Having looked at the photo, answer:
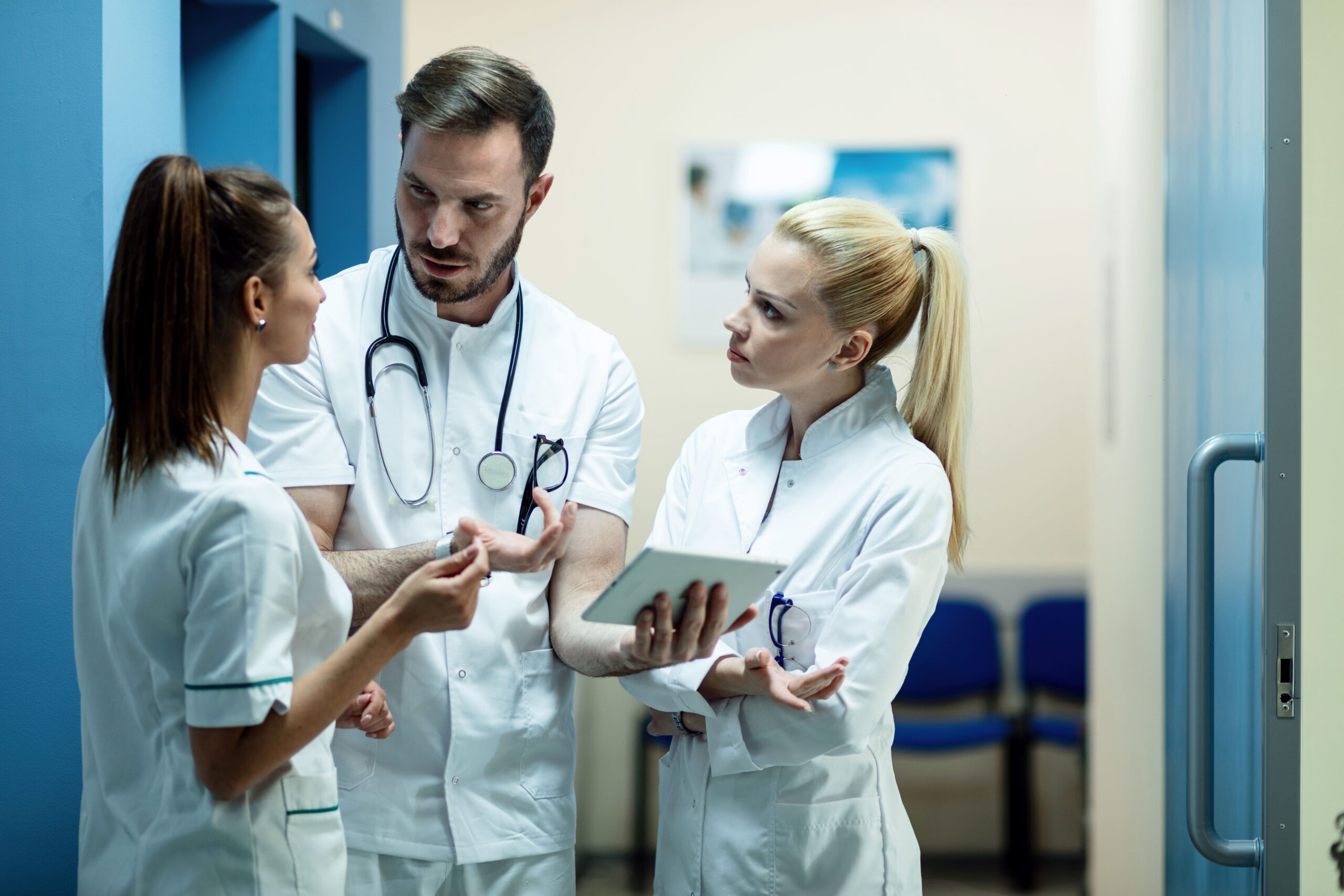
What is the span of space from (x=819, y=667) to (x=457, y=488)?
1.69 feet

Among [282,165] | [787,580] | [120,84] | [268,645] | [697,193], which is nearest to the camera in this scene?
[268,645]

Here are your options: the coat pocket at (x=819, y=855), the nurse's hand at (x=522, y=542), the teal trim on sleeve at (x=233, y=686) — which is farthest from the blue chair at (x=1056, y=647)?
the teal trim on sleeve at (x=233, y=686)

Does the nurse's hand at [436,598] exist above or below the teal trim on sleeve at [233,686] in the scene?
above

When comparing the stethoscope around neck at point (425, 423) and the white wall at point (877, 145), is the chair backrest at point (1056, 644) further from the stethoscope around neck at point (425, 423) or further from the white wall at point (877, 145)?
the stethoscope around neck at point (425, 423)

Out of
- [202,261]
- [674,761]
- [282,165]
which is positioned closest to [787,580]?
[674,761]

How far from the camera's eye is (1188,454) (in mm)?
2178

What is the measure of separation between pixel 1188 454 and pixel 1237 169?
2.01 ft

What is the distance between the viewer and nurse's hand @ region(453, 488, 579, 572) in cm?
114

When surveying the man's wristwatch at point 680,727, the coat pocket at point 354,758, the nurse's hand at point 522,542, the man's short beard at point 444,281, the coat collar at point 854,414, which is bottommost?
the coat pocket at point 354,758

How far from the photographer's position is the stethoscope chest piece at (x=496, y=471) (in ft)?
4.71

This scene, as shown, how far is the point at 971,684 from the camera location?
3748mm

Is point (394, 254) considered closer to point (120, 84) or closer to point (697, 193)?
point (120, 84)

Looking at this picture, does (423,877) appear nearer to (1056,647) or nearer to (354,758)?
(354,758)

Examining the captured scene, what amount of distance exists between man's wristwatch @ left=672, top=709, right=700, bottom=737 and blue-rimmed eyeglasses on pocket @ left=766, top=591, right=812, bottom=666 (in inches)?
5.9
